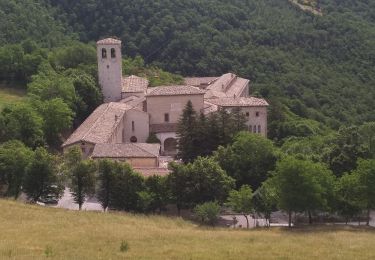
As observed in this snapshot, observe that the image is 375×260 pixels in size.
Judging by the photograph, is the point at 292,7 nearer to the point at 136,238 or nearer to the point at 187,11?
the point at 187,11

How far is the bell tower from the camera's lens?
63438 millimetres

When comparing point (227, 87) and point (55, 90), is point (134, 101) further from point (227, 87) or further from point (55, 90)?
point (227, 87)

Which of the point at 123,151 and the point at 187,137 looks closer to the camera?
the point at 123,151


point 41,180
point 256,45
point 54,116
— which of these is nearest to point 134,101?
point 54,116

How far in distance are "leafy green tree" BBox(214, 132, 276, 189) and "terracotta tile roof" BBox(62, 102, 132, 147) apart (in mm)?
8616

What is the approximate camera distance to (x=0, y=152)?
42625 mm

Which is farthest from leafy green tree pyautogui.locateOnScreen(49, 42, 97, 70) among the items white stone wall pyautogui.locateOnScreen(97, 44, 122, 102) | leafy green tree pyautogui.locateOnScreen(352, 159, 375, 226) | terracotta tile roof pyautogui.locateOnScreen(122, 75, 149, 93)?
leafy green tree pyautogui.locateOnScreen(352, 159, 375, 226)

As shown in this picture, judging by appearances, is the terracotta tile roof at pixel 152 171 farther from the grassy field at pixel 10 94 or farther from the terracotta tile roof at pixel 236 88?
the grassy field at pixel 10 94

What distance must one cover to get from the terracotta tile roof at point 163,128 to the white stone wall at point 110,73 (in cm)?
820

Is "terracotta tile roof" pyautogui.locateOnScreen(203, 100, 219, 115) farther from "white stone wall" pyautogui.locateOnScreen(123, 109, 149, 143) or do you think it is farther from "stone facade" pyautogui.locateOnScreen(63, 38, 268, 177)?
"white stone wall" pyautogui.locateOnScreen(123, 109, 149, 143)

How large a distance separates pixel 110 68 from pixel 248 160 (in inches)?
870

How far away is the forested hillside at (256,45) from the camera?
98188mm

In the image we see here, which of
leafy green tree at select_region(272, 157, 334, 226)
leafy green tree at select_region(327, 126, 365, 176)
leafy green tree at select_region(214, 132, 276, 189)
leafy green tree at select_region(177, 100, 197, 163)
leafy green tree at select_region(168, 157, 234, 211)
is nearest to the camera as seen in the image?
leafy green tree at select_region(272, 157, 334, 226)

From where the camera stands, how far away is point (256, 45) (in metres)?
111
